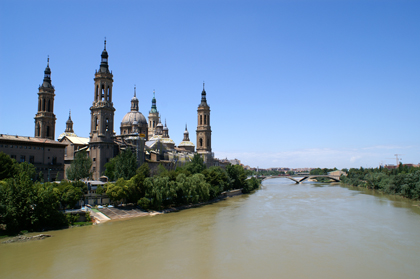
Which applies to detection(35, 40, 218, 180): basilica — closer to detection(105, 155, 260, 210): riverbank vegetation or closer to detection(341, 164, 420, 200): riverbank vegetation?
detection(105, 155, 260, 210): riverbank vegetation

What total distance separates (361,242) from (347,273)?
642 cm

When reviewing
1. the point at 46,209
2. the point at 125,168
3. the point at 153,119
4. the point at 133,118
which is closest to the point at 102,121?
the point at 125,168

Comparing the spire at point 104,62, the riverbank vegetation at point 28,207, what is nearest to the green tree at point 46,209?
the riverbank vegetation at point 28,207

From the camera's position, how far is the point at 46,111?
170ft

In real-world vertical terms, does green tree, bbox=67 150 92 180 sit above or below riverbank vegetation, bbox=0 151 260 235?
above

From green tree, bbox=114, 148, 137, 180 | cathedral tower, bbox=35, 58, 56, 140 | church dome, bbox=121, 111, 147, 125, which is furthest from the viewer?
church dome, bbox=121, 111, 147, 125

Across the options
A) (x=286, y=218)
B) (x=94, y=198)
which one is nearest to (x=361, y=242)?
(x=286, y=218)

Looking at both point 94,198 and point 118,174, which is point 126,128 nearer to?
point 118,174

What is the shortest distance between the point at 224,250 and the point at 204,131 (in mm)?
57636

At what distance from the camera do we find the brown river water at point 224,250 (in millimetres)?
16281

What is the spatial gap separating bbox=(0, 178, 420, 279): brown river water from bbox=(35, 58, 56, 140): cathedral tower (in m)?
30.9

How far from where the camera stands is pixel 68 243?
20828 millimetres

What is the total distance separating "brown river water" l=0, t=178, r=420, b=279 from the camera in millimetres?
16281

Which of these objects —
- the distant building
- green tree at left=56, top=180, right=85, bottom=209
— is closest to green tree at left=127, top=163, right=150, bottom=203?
green tree at left=56, top=180, right=85, bottom=209
